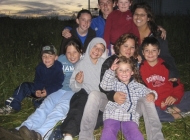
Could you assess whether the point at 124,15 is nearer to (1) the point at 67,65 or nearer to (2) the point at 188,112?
(1) the point at 67,65

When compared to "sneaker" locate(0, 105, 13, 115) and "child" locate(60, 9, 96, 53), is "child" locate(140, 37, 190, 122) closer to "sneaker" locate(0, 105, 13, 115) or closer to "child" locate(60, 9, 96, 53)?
"child" locate(60, 9, 96, 53)

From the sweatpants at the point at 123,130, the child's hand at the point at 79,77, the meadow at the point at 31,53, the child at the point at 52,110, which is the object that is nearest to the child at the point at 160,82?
the meadow at the point at 31,53

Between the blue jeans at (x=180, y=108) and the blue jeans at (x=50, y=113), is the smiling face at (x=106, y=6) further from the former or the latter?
the blue jeans at (x=180, y=108)

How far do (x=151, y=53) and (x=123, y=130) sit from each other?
1286 millimetres

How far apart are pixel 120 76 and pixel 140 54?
105 centimetres

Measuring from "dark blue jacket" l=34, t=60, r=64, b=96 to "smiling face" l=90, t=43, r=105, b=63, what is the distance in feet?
2.18

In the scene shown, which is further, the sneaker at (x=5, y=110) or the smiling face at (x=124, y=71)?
the sneaker at (x=5, y=110)

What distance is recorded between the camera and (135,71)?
3400mm

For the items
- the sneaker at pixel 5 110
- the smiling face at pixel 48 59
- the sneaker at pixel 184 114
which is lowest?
the sneaker at pixel 184 114


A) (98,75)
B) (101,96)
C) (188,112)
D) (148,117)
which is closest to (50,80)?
(98,75)

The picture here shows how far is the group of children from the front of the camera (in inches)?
123

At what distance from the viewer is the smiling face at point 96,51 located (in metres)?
3.81

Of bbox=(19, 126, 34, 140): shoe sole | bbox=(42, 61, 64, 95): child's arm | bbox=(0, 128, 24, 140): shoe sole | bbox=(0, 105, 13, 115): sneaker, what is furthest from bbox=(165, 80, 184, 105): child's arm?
bbox=(0, 105, 13, 115): sneaker

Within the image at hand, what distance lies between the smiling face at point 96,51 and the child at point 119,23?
0.83 metres
